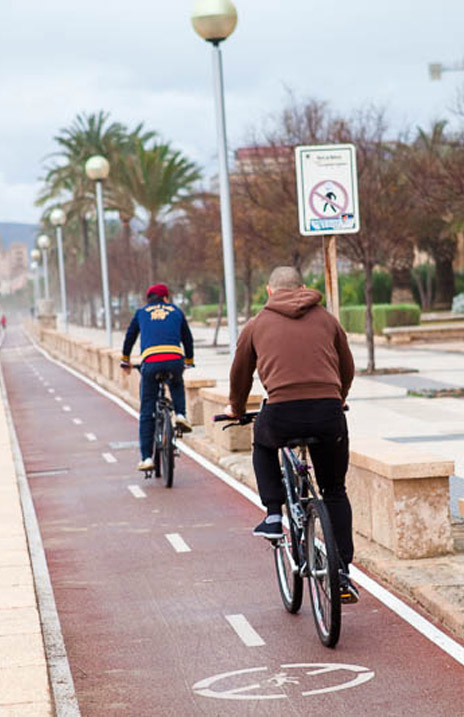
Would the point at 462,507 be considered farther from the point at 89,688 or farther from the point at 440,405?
the point at 440,405

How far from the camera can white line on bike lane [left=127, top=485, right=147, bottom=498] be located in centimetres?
1220

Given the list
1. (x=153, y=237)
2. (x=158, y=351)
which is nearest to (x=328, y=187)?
(x=158, y=351)

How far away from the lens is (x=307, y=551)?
660cm

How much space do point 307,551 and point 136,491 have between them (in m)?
6.07

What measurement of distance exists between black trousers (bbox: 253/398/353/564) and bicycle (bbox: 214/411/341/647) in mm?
→ 63

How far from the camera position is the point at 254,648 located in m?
6.48

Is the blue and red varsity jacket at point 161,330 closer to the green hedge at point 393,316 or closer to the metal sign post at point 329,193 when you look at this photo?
the metal sign post at point 329,193

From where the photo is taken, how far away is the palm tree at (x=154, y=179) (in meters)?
49.1

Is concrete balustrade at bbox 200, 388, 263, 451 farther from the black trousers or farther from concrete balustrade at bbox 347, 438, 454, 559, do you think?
the black trousers

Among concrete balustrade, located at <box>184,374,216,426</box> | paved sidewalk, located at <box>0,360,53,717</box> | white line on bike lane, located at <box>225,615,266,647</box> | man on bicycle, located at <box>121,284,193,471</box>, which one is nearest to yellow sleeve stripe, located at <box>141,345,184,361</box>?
man on bicycle, located at <box>121,284,193,471</box>

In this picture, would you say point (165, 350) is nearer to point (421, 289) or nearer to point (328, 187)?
point (328, 187)

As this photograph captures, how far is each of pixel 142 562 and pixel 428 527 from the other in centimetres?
210

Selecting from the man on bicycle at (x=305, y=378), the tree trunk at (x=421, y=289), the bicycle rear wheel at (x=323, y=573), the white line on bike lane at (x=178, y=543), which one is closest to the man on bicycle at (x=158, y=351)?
the white line on bike lane at (x=178, y=543)

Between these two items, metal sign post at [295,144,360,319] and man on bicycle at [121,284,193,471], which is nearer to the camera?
metal sign post at [295,144,360,319]
